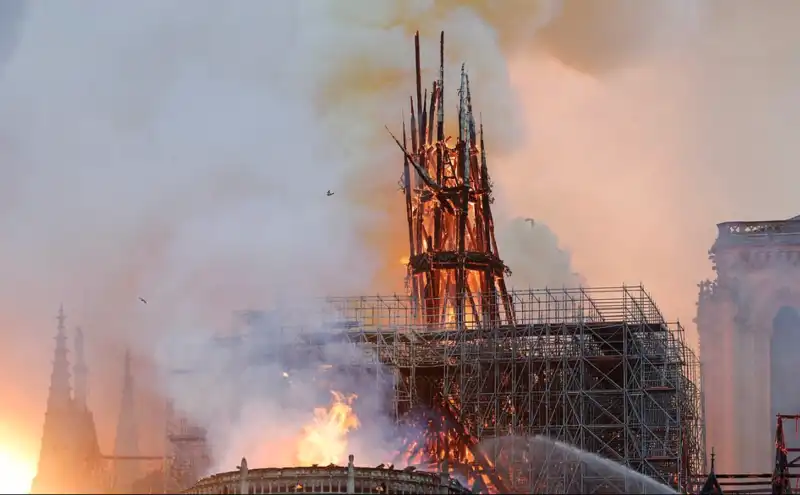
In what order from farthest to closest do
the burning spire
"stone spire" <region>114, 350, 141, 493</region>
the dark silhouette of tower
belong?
1. the burning spire
2. "stone spire" <region>114, 350, 141, 493</region>
3. the dark silhouette of tower

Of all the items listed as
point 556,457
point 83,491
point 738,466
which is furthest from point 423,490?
point 738,466

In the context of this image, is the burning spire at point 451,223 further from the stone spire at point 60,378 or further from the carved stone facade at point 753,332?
the stone spire at point 60,378

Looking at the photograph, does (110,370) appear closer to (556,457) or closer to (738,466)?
(556,457)

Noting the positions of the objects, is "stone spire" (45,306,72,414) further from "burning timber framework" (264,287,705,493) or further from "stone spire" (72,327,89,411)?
"burning timber framework" (264,287,705,493)

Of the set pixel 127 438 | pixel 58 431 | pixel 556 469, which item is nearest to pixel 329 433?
Result: pixel 127 438

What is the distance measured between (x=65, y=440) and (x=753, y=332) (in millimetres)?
39347

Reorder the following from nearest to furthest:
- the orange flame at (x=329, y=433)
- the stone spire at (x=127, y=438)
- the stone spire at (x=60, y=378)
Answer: the stone spire at (x=127, y=438)
the stone spire at (x=60, y=378)
the orange flame at (x=329, y=433)

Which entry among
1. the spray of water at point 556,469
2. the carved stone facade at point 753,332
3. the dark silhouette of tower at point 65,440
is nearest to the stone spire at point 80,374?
the dark silhouette of tower at point 65,440

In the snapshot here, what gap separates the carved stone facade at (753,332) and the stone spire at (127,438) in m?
32.1

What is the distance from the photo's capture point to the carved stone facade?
113312 millimetres

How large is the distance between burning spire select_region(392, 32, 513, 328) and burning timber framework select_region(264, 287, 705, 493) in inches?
164

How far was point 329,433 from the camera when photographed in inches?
4035

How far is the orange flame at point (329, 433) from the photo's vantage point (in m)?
102

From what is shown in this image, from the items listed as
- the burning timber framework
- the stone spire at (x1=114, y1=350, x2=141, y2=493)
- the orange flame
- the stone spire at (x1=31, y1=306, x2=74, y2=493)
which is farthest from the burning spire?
the stone spire at (x1=31, y1=306, x2=74, y2=493)
